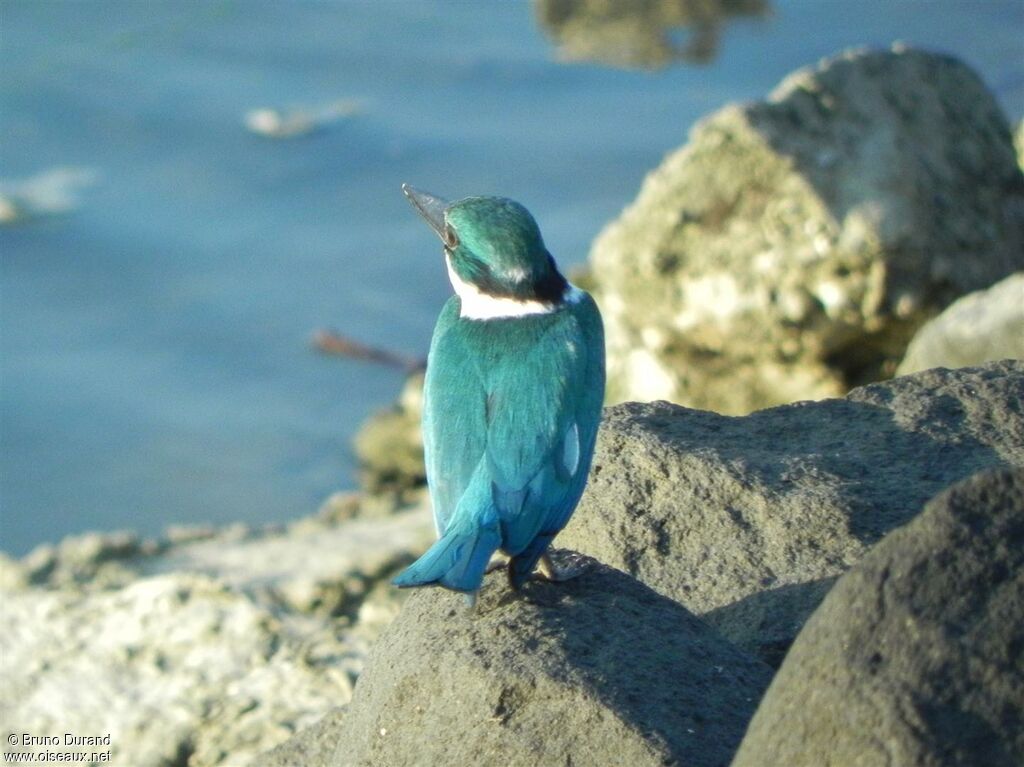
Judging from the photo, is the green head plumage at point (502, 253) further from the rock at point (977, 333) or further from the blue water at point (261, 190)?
the blue water at point (261, 190)

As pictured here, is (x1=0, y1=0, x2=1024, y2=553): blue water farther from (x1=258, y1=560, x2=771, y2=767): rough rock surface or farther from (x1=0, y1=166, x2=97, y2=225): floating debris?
(x1=258, y1=560, x2=771, y2=767): rough rock surface

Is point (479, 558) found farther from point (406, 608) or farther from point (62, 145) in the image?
point (62, 145)

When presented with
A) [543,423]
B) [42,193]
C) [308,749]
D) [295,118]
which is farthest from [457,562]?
[295,118]

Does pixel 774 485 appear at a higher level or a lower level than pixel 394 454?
lower

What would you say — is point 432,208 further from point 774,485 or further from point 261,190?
point 261,190

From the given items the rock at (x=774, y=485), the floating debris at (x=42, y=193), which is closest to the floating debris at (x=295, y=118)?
the floating debris at (x=42, y=193)
